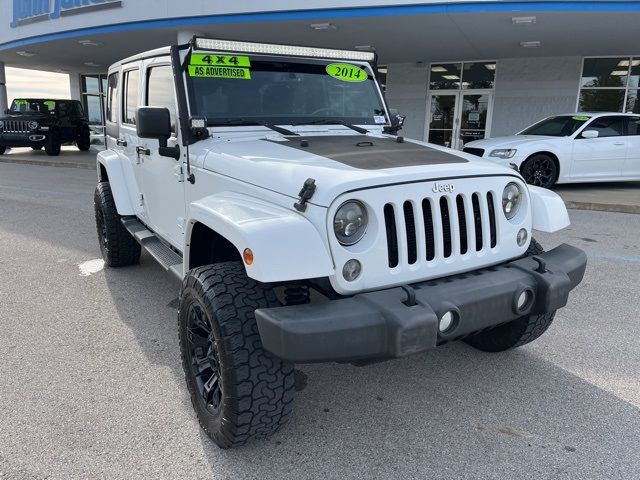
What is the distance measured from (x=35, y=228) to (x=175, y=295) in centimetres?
379

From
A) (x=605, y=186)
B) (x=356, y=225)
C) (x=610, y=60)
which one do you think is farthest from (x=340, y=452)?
(x=610, y=60)

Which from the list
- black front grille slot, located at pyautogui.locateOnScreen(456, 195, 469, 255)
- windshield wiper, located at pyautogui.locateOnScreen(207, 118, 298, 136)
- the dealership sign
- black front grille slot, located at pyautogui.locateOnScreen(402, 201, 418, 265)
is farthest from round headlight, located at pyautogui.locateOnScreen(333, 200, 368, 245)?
the dealership sign

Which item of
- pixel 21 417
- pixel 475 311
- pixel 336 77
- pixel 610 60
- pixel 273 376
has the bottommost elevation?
pixel 21 417

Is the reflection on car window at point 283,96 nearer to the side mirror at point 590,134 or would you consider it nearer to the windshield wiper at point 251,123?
the windshield wiper at point 251,123

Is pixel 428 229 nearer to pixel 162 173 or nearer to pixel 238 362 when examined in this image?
pixel 238 362

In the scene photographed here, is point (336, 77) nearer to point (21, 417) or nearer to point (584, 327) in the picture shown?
point (584, 327)

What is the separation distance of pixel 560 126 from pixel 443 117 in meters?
6.70

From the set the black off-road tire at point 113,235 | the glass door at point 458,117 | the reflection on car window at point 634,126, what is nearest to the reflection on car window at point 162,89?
the black off-road tire at point 113,235

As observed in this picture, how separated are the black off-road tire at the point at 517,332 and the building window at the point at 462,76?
14.1 metres

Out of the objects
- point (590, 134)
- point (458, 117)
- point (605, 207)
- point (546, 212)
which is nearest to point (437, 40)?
point (458, 117)

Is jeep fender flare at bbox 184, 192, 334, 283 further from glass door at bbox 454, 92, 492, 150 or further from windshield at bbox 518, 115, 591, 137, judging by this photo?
glass door at bbox 454, 92, 492, 150

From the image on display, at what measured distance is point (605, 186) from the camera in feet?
37.3

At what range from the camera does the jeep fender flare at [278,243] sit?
2119 mm

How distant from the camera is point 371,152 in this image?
2.88 metres
